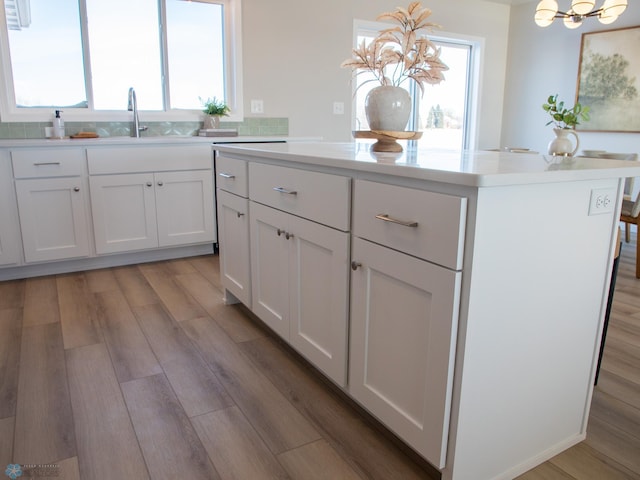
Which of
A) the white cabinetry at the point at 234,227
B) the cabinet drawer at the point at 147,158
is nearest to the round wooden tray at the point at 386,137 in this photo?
the white cabinetry at the point at 234,227

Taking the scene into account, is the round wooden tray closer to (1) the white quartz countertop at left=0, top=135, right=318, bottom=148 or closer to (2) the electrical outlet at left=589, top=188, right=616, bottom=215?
(2) the electrical outlet at left=589, top=188, right=616, bottom=215

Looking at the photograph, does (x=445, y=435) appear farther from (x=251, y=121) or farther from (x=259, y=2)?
(x=259, y=2)

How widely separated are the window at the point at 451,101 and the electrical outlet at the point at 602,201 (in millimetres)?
4077

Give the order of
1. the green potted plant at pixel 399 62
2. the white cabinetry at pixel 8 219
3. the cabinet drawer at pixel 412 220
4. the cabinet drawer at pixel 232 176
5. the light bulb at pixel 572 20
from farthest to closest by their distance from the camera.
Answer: the light bulb at pixel 572 20
the white cabinetry at pixel 8 219
the cabinet drawer at pixel 232 176
the green potted plant at pixel 399 62
the cabinet drawer at pixel 412 220

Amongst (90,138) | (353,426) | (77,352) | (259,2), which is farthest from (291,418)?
(259,2)

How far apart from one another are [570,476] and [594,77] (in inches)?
177

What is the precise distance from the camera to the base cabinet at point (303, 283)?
65.4 inches

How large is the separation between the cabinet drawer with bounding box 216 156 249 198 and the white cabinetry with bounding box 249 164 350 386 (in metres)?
0.08

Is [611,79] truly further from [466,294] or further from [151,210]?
[466,294]

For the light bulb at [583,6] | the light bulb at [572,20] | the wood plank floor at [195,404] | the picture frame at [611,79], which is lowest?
the wood plank floor at [195,404]

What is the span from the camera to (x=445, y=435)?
50.3 inches

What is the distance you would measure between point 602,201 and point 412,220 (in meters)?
0.57

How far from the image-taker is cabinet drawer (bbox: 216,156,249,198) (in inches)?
90.8

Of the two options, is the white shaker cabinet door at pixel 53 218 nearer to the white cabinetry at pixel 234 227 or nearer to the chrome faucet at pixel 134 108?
the chrome faucet at pixel 134 108
